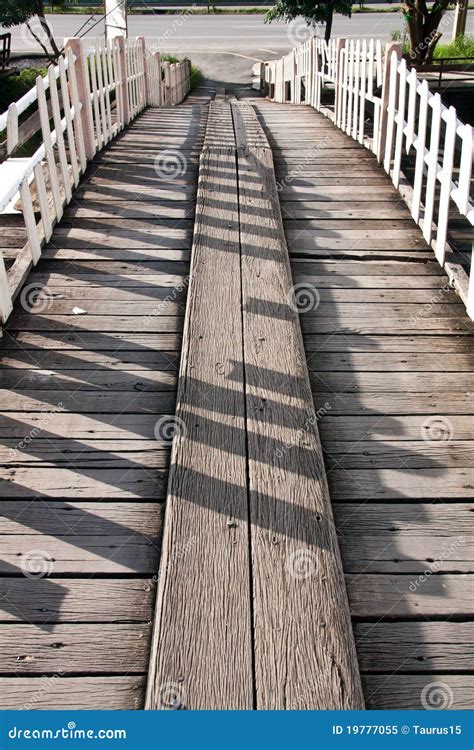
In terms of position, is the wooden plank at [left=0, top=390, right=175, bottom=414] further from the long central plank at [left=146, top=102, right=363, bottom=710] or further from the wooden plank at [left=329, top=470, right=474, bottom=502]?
the wooden plank at [left=329, top=470, right=474, bottom=502]

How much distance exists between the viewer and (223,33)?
26.8 meters

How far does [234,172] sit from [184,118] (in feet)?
15.9

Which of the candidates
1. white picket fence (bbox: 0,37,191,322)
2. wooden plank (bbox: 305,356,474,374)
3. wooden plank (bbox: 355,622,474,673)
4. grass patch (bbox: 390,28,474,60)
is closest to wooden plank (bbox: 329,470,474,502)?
wooden plank (bbox: 355,622,474,673)

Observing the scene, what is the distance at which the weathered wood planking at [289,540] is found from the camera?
2090 millimetres

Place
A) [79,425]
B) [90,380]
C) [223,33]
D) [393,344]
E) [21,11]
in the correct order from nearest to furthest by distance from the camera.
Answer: [79,425]
[90,380]
[393,344]
[21,11]
[223,33]

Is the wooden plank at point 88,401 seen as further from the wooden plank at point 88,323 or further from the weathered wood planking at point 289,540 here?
the wooden plank at point 88,323

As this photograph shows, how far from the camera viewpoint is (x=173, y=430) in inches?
127

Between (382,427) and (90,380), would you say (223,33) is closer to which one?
(90,380)

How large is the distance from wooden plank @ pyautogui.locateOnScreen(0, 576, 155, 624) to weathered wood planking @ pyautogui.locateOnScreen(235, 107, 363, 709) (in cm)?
38

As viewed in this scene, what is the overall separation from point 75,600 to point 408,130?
16.4ft

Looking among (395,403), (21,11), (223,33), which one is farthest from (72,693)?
(223,33)

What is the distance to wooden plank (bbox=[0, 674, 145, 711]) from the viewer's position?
209cm

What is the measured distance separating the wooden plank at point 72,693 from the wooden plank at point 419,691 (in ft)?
2.11

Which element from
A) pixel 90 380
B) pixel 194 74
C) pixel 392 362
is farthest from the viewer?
pixel 194 74
